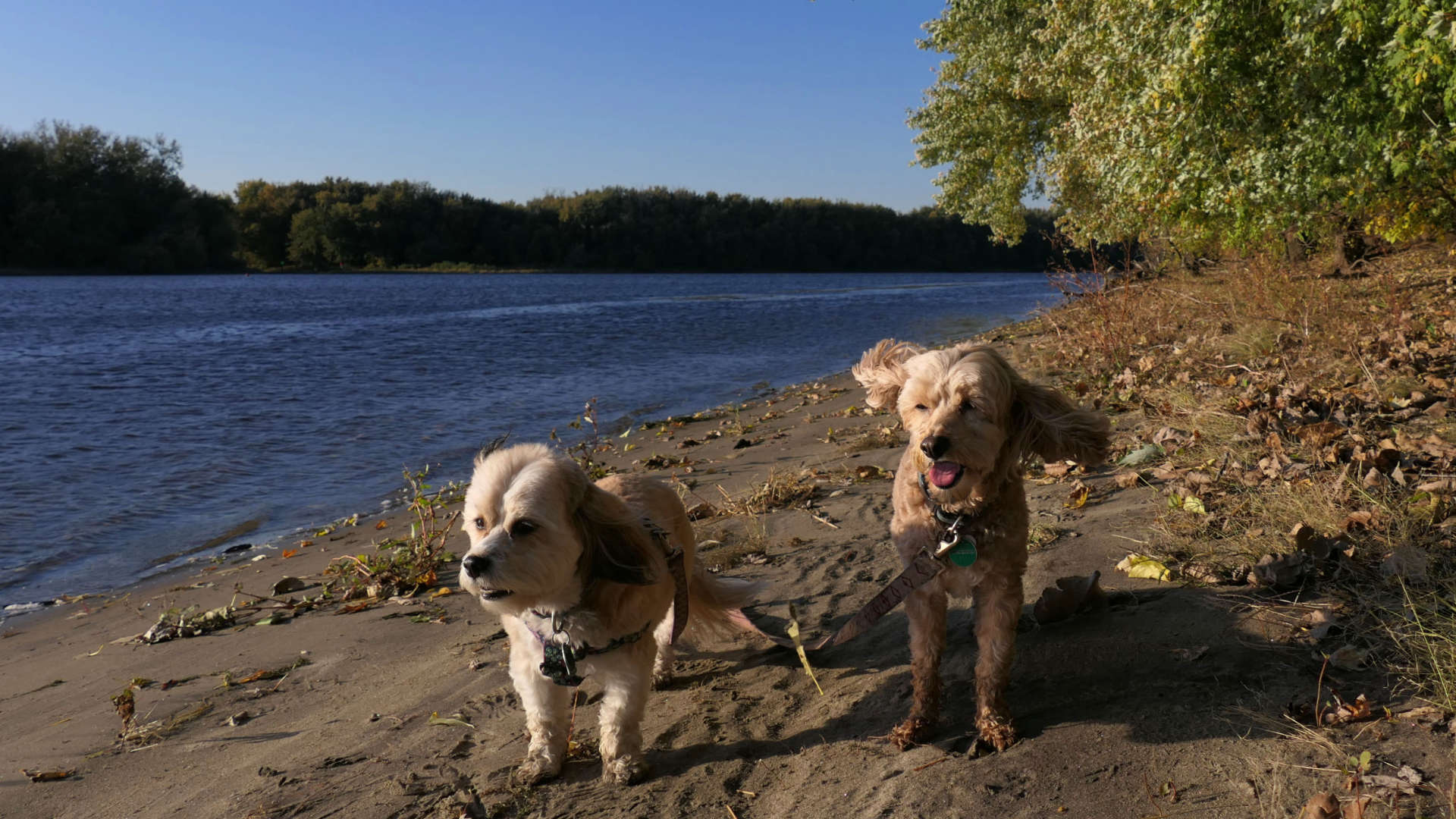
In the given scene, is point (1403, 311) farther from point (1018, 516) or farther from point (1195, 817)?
point (1195, 817)

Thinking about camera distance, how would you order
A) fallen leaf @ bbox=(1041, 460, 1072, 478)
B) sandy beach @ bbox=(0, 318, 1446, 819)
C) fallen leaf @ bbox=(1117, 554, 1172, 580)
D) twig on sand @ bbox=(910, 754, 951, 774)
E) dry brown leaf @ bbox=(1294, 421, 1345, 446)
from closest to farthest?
1. sandy beach @ bbox=(0, 318, 1446, 819)
2. twig on sand @ bbox=(910, 754, 951, 774)
3. fallen leaf @ bbox=(1117, 554, 1172, 580)
4. dry brown leaf @ bbox=(1294, 421, 1345, 446)
5. fallen leaf @ bbox=(1041, 460, 1072, 478)

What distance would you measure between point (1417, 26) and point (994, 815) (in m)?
6.38

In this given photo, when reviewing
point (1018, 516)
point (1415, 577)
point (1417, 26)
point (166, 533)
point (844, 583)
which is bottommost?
point (166, 533)

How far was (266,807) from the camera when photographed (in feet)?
11.7

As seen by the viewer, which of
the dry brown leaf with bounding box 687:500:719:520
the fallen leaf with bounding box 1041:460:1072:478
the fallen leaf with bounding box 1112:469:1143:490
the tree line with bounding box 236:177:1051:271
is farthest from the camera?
the tree line with bounding box 236:177:1051:271

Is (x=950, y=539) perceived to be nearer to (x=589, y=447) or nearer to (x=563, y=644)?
(x=563, y=644)

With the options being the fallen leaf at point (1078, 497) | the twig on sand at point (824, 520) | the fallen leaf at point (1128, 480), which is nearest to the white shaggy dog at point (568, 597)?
the twig on sand at point (824, 520)

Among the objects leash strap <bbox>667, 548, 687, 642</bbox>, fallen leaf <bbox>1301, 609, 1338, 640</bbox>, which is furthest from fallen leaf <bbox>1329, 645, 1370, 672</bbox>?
leash strap <bbox>667, 548, 687, 642</bbox>

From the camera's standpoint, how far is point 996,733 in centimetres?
347

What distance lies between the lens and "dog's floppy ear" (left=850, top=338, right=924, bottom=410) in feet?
13.5

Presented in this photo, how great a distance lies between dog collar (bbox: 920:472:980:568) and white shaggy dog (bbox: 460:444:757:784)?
116cm

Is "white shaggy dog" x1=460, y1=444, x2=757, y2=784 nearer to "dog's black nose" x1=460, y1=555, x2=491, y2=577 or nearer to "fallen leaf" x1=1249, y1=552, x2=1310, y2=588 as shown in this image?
"dog's black nose" x1=460, y1=555, x2=491, y2=577

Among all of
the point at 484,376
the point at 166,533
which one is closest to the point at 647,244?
the point at 484,376

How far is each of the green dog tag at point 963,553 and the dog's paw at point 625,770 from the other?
151 centimetres
